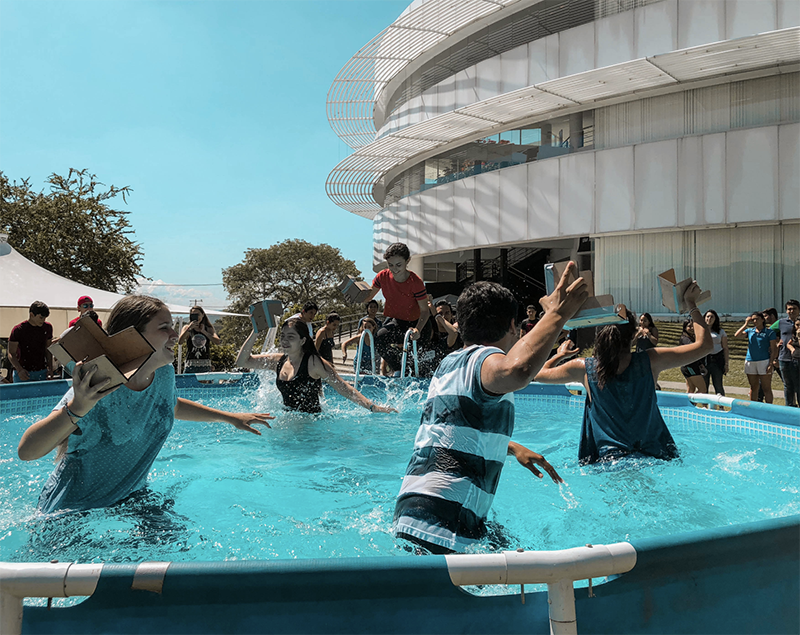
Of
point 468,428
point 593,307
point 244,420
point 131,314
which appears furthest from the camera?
point 244,420

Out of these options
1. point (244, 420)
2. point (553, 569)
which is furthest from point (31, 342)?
point (553, 569)

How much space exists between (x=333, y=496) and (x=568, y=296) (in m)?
2.89

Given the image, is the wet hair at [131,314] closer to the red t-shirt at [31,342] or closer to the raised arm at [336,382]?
the raised arm at [336,382]

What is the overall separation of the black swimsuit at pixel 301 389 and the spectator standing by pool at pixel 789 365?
22.9ft

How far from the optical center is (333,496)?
447 centimetres

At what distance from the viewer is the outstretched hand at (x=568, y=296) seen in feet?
7.13

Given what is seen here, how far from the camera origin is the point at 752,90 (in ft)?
54.6

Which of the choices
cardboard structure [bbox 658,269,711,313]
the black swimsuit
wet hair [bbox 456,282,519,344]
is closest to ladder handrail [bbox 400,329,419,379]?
the black swimsuit

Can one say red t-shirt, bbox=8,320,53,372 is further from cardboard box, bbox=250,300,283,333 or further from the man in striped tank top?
the man in striped tank top

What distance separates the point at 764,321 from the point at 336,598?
10.6 metres

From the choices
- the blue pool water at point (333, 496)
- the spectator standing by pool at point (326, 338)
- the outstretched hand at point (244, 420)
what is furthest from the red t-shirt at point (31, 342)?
the outstretched hand at point (244, 420)

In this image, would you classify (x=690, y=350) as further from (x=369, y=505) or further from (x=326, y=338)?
(x=326, y=338)

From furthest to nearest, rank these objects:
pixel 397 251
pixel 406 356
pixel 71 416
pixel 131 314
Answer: pixel 406 356 → pixel 397 251 → pixel 131 314 → pixel 71 416

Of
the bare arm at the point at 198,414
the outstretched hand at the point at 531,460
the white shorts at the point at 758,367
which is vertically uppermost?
the bare arm at the point at 198,414
